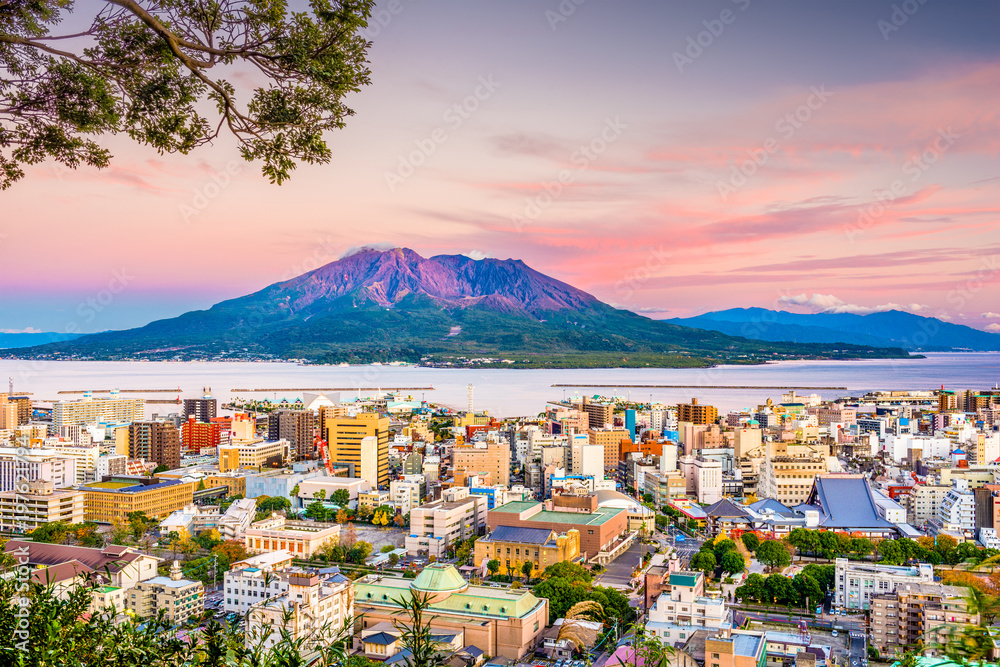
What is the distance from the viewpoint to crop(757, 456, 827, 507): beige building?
1529 cm

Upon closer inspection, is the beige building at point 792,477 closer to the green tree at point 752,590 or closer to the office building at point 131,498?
the green tree at point 752,590

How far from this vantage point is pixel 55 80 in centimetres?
240

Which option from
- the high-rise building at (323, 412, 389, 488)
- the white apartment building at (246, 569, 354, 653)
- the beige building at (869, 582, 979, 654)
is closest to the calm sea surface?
the high-rise building at (323, 412, 389, 488)

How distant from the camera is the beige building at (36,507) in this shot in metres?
12.6

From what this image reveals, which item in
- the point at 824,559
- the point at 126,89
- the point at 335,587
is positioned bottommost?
the point at 824,559

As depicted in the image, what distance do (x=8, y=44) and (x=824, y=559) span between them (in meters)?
11.9

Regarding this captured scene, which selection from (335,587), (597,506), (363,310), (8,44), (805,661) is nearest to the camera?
(8,44)

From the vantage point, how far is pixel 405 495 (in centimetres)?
1428

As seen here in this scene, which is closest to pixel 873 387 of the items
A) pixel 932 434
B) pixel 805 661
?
pixel 932 434

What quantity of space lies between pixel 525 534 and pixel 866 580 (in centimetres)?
424

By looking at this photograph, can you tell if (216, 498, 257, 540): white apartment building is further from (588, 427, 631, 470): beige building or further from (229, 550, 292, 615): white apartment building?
(588, 427, 631, 470): beige building

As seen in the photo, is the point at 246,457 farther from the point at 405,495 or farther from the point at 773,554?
the point at 773,554

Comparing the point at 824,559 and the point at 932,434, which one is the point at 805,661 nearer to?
the point at 824,559

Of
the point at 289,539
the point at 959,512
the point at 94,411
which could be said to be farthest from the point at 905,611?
the point at 94,411
